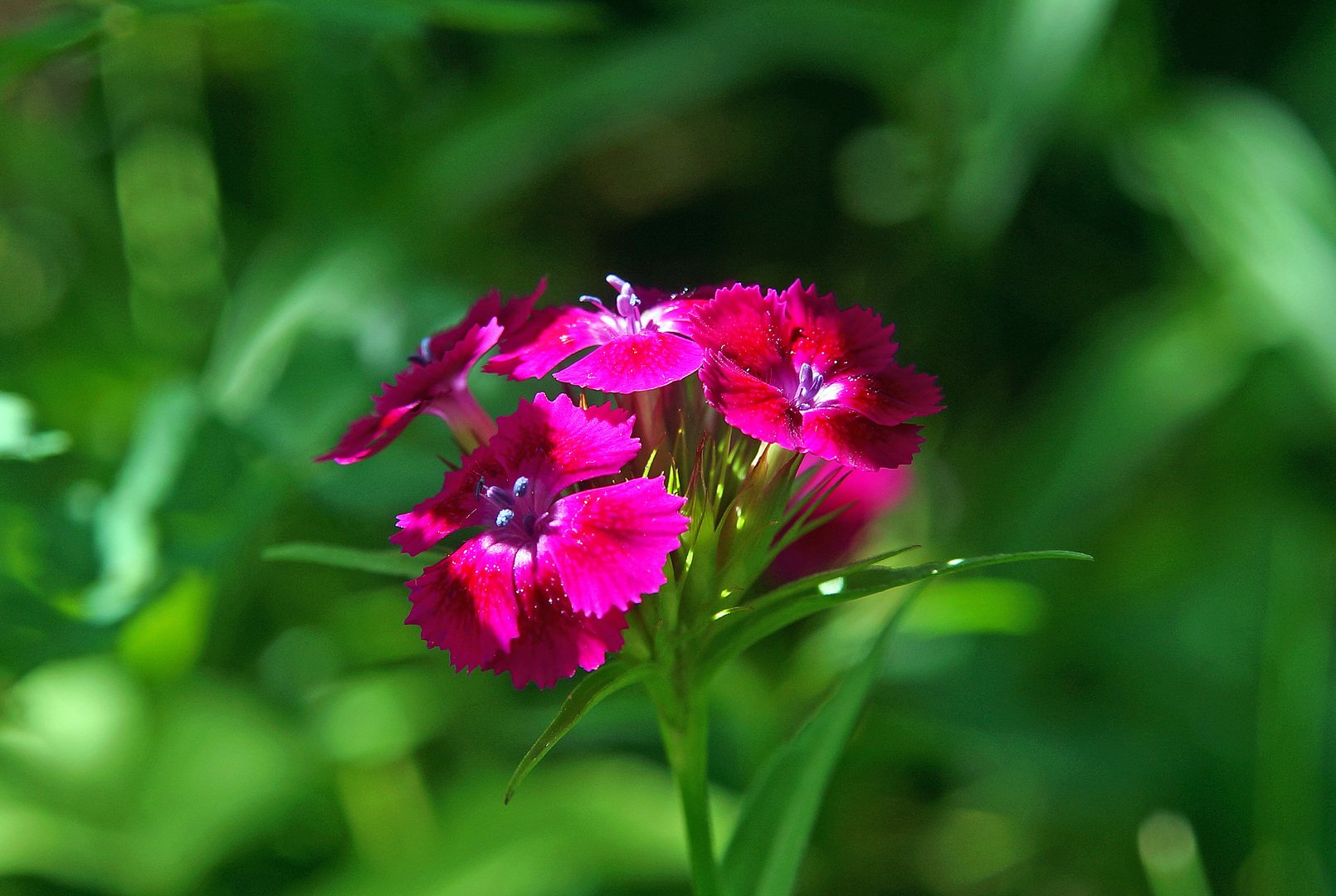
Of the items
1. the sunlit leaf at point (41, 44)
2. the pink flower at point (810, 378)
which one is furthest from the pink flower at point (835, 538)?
the sunlit leaf at point (41, 44)

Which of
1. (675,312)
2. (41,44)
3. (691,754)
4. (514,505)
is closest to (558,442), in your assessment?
(514,505)

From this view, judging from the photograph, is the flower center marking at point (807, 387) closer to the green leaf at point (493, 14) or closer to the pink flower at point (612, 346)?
the pink flower at point (612, 346)

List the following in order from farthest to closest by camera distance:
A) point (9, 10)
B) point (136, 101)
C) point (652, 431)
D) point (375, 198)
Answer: point (9, 10), point (136, 101), point (375, 198), point (652, 431)

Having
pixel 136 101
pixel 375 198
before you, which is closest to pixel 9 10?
pixel 136 101

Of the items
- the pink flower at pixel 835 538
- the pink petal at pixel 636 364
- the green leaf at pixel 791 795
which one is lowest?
A: the pink flower at pixel 835 538

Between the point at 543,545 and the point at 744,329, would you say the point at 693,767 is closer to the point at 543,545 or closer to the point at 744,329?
the point at 543,545

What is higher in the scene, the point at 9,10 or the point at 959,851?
the point at 9,10

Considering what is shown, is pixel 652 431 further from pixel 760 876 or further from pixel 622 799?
pixel 622 799
